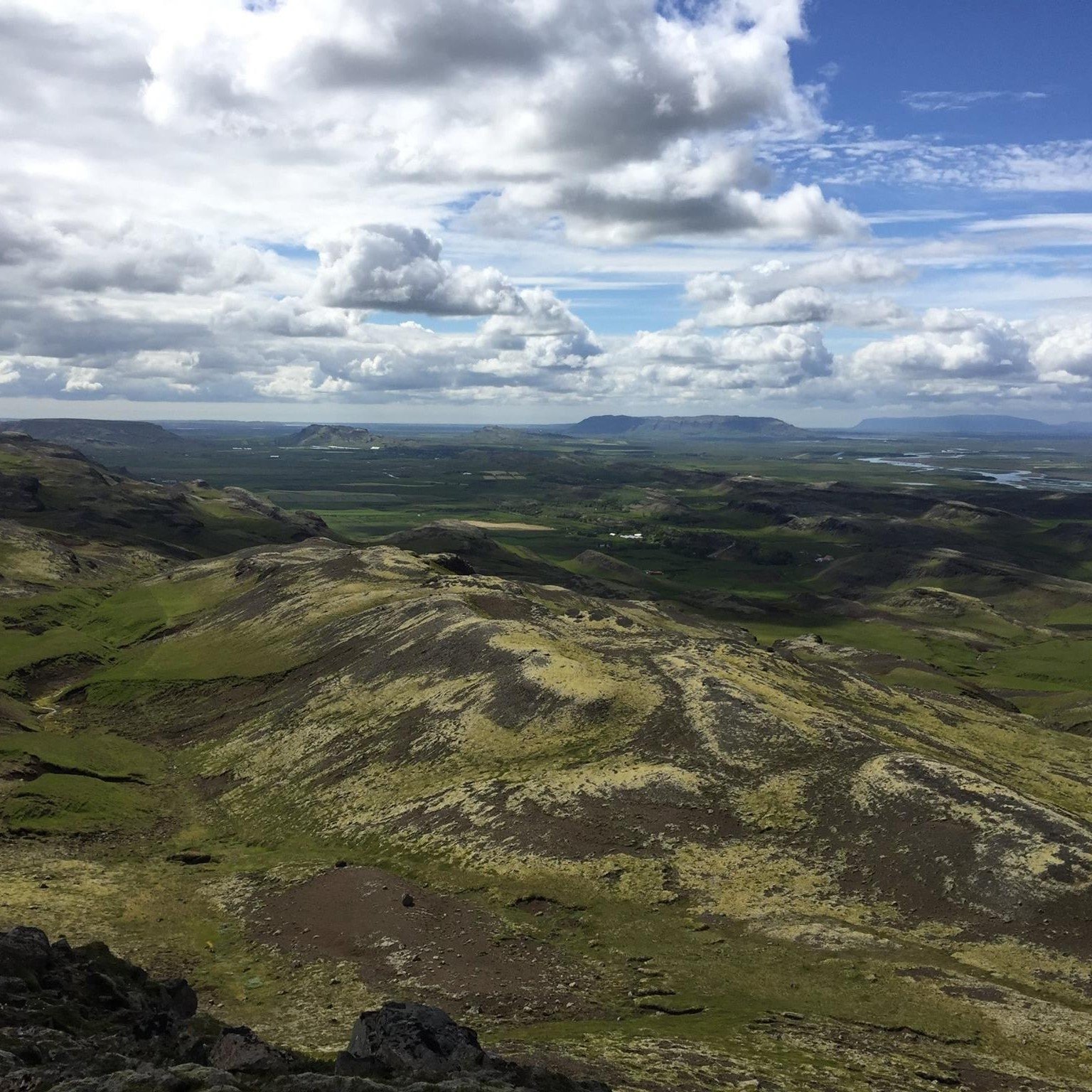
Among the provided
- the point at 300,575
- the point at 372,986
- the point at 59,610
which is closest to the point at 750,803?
the point at 372,986

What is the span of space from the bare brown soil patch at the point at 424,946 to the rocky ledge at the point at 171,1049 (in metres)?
12.4

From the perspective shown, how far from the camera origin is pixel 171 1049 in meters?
28.8

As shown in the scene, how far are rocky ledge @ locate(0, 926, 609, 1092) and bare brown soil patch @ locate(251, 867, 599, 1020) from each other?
40.6 feet

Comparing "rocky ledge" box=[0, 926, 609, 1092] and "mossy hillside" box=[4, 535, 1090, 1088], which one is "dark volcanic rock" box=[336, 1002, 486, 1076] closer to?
"rocky ledge" box=[0, 926, 609, 1092]

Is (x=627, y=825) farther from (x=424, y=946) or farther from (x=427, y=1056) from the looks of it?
(x=427, y=1056)

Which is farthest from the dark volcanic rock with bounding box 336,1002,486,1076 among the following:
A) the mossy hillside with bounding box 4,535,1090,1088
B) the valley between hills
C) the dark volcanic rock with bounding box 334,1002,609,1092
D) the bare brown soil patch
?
the bare brown soil patch

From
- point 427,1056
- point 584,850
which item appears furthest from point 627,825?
point 427,1056

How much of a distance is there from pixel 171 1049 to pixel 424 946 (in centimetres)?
2000

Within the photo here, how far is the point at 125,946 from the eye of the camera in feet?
155

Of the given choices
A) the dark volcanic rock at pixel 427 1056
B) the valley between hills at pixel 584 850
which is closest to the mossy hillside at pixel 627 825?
the valley between hills at pixel 584 850

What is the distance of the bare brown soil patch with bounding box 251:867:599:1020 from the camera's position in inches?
1645

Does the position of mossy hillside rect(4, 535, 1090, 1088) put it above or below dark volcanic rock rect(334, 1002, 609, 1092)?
below

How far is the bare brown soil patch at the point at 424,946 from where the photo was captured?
4178 centimetres

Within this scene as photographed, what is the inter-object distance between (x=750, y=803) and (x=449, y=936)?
26885 millimetres
